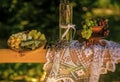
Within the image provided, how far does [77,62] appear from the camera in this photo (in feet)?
12.2

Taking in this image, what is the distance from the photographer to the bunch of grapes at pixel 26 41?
383 centimetres

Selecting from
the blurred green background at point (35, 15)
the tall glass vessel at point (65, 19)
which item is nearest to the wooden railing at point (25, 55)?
the tall glass vessel at point (65, 19)

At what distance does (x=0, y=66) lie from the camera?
19.9 ft

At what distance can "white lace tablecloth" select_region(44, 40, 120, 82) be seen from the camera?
371 cm

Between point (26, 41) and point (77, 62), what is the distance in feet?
1.78

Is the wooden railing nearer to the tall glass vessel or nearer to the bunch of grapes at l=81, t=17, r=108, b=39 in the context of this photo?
the tall glass vessel

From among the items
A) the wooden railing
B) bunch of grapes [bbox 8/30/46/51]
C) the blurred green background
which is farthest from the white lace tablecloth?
the blurred green background

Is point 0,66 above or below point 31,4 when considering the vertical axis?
below

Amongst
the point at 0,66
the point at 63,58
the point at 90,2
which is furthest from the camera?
the point at 90,2

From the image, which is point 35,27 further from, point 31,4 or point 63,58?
point 63,58

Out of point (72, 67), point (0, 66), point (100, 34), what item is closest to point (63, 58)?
point (72, 67)

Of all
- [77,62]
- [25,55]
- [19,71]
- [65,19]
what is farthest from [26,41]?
[19,71]

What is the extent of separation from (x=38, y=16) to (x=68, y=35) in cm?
265

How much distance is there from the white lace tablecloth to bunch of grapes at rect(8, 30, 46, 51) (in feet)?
0.61
